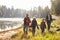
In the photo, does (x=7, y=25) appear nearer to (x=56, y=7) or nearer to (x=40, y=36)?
(x=40, y=36)

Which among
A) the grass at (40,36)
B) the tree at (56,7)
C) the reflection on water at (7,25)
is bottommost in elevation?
the grass at (40,36)

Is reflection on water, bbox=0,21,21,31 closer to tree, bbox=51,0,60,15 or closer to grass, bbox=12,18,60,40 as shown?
grass, bbox=12,18,60,40

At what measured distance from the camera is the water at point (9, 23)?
3.46m

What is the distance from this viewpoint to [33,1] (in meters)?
3.61

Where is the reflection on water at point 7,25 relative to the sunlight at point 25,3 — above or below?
below

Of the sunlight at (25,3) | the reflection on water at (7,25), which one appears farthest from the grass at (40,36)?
the sunlight at (25,3)

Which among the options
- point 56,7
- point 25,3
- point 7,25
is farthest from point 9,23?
point 56,7

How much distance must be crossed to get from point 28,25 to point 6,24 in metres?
0.38

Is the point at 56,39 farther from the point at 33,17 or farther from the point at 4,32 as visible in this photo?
the point at 4,32

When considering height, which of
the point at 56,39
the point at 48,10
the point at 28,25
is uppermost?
the point at 48,10

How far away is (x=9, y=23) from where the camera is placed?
354 cm

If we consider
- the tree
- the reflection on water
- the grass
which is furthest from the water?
the tree

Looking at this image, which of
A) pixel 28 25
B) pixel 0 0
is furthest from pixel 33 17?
pixel 0 0

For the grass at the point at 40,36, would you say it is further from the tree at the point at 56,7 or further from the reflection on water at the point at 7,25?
the tree at the point at 56,7
